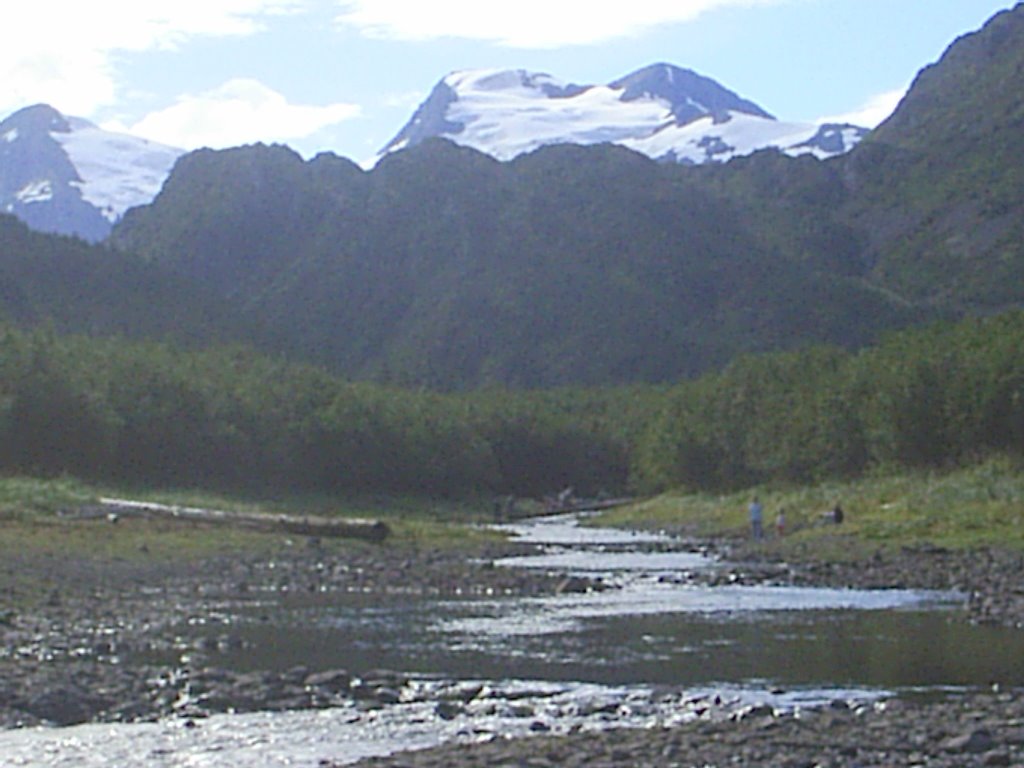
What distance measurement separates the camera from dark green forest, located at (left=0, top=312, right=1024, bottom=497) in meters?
79.4

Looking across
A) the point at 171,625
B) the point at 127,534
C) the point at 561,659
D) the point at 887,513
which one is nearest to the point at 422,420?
the point at 887,513

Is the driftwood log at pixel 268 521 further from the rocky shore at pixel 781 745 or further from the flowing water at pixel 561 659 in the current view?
the rocky shore at pixel 781 745

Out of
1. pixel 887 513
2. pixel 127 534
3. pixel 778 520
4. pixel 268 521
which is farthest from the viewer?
pixel 778 520

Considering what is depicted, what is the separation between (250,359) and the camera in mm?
139500

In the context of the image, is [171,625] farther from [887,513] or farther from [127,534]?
[887,513]

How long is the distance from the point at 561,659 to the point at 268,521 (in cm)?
3044

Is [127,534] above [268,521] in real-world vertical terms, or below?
above

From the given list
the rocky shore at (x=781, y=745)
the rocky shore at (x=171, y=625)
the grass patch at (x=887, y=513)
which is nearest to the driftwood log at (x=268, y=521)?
the rocky shore at (x=171, y=625)

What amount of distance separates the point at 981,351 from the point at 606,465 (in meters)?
66.4

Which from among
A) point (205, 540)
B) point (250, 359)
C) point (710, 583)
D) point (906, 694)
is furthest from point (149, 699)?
point (250, 359)

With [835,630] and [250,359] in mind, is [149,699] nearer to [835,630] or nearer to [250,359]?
[835,630]

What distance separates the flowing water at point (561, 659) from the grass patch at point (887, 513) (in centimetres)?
1404

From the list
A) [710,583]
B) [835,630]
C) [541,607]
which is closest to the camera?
[835,630]

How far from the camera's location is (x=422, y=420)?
375 feet
